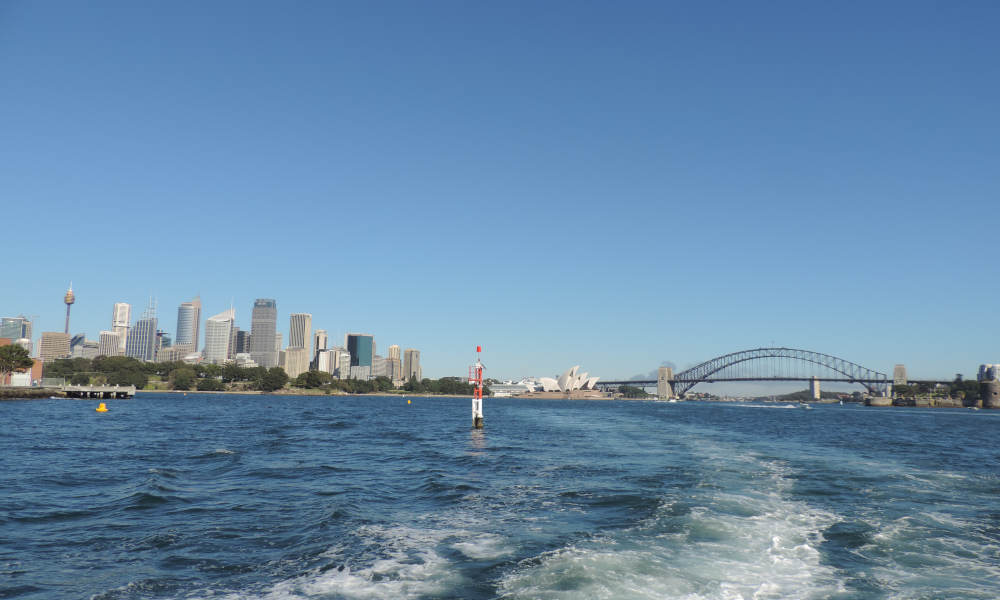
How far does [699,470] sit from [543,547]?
17.6 metres

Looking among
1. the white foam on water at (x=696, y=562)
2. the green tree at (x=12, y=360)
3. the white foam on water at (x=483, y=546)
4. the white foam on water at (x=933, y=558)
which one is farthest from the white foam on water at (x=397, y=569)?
the green tree at (x=12, y=360)

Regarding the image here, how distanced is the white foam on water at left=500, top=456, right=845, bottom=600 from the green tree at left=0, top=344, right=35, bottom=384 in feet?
452

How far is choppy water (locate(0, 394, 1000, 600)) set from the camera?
11953mm

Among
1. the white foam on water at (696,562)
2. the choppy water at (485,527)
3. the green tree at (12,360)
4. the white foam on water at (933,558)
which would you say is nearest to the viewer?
the white foam on water at (696,562)

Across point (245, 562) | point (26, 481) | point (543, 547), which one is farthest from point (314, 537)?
point (26, 481)

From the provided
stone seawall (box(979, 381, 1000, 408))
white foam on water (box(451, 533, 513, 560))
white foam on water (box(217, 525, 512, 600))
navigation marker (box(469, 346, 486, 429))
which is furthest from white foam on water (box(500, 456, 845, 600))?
stone seawall (box(979, 381, 1000, 408))

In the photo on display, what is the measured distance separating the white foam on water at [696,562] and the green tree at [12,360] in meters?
138

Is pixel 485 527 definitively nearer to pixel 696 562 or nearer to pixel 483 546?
pixel 483 546

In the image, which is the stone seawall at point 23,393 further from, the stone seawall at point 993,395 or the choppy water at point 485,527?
the stone seawall at point 993,395

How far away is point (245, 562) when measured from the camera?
13156 millimetres

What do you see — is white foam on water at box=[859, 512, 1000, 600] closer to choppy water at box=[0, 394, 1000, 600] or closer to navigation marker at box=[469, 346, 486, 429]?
choppy water at box=[0, 394, 1000, 600]

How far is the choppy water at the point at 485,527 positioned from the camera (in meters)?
12.0

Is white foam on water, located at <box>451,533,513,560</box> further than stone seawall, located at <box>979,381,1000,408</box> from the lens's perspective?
No

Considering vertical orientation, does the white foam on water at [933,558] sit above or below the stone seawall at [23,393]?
above
